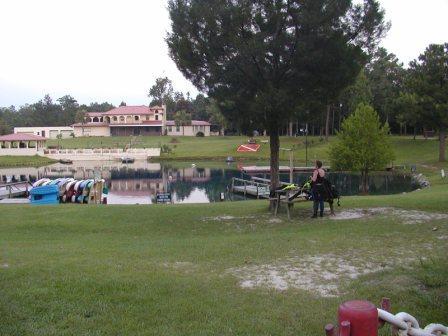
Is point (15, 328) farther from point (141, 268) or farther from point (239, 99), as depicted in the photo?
point (239, 99)

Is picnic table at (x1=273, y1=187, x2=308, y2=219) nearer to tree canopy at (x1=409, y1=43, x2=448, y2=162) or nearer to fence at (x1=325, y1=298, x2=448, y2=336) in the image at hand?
fence at (x1=325, y1=298, x2=448, y2=336)

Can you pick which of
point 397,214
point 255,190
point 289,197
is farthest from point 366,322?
point 255,190

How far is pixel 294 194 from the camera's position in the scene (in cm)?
1438

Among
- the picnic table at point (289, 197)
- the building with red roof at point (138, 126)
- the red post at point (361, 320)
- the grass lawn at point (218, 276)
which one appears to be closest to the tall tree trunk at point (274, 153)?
the picnic table at point (289, 197)

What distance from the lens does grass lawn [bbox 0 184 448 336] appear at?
201 inches

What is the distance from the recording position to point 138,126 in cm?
10312

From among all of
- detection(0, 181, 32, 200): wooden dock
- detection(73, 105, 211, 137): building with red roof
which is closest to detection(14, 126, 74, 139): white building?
detection(73, 105, 211, 137): building with red roof

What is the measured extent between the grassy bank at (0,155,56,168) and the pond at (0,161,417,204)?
3736 mm

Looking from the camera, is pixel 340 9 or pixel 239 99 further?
pixel 239 99

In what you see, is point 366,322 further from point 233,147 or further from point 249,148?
point 233,147

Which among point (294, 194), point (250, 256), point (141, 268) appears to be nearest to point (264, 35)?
point (294, 194)

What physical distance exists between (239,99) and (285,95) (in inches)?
59.3

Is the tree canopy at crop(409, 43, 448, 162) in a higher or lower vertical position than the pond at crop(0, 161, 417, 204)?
higher

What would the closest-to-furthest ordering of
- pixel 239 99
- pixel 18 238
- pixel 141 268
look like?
pixel 141 268 < pixel 18 238 < pixel 239 99
